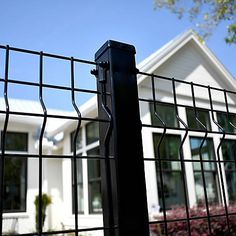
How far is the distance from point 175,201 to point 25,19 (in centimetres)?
514

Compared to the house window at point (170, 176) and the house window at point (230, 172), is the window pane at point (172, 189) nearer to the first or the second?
the house window at point (170, 176)

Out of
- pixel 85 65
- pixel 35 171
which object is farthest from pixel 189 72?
pixel 85 65

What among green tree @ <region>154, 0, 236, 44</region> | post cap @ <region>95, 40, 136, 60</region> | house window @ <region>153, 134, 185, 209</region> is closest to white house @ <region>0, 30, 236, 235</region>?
house window @ <region>153, 134, 185, 209</region>

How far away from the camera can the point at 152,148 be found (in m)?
6.78

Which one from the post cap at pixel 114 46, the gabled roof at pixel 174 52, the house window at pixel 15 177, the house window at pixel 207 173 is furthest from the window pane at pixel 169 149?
the post cap at pixel 114 46

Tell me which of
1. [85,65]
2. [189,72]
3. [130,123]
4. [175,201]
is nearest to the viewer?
[130,123]

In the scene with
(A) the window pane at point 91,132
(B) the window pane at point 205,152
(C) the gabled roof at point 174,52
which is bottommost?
(B) the window pane at point 205,152

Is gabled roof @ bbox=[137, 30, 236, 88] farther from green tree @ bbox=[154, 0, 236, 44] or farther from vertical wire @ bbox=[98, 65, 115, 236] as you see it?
vertical wire @ bbox=[98, 65, 115, 236]

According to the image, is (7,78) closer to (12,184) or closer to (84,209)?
(84,209)

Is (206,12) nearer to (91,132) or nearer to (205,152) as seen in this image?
(205,152)

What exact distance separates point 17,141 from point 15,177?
1.13 m

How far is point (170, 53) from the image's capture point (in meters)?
8.32

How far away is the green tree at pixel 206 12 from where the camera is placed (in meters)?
6.72

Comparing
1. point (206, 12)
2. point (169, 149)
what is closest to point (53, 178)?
point (169, 149)
